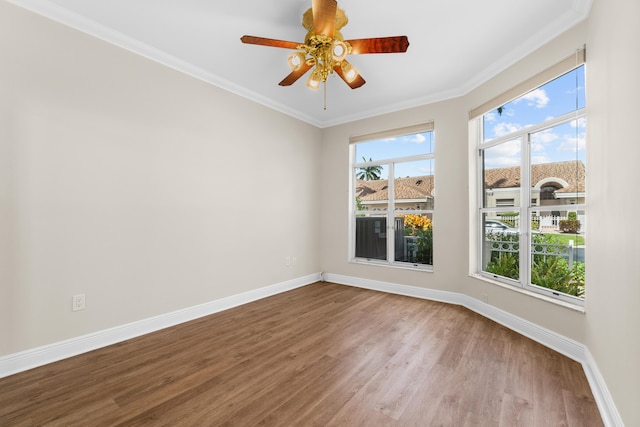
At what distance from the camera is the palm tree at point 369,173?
4603mm

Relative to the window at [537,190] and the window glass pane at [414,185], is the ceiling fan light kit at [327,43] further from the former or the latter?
the window glass pane at [414,185]

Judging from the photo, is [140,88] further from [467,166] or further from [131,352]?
[467,166]

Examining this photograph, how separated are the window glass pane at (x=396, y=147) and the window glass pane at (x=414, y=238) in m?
0.96

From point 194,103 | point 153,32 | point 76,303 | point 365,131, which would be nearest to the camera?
point 76,303

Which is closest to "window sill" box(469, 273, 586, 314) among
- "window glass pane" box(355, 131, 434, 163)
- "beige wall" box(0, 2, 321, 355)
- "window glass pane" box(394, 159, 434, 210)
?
"window glass pane" box(394, 159, 434, 210)

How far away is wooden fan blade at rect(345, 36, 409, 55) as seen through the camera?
2.06 metres

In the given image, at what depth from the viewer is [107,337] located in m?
2.50

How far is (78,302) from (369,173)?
397cm

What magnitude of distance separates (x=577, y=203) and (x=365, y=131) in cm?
289

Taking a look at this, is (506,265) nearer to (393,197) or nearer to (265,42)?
(393,197)

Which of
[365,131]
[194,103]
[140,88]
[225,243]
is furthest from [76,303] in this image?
[365,131]

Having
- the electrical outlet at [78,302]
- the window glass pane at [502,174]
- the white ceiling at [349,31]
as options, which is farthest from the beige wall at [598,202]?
the electrical outlet at [78,302]

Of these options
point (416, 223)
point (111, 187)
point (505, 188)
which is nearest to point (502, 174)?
point (505, 188)

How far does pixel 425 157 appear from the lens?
4.08m
